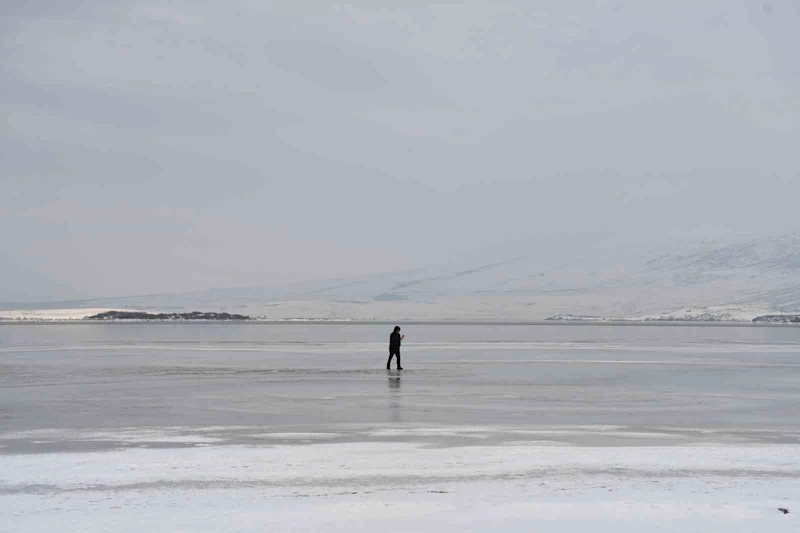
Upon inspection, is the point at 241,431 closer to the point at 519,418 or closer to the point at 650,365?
the point at 519,418

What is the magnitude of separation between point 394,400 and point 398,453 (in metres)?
7.61

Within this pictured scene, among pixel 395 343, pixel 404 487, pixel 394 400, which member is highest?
pixel 395 343

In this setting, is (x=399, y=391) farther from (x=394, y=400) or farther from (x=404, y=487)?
(x=404, y=487)

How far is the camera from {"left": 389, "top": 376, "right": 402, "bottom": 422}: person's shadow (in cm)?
1844

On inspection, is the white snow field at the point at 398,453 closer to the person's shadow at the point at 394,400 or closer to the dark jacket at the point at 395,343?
the person's shadow at the point at 394,400

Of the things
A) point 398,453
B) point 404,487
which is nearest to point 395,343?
point 398,453

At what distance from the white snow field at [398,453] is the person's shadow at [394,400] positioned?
0.07 meters

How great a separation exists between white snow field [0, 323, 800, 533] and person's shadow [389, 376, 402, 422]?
0.24 feet

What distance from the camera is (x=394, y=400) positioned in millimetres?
21641

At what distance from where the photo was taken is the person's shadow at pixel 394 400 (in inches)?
726

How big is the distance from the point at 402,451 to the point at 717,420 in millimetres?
6874

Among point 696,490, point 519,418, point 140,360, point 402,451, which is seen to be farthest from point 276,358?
point 696,490

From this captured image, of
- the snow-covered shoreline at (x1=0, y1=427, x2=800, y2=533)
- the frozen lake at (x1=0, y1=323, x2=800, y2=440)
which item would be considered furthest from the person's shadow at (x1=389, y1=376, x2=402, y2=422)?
the snow-covered shoreline at (x1=0, y1=427, x2=800, y2=533)

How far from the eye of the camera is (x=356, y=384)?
2617cm
